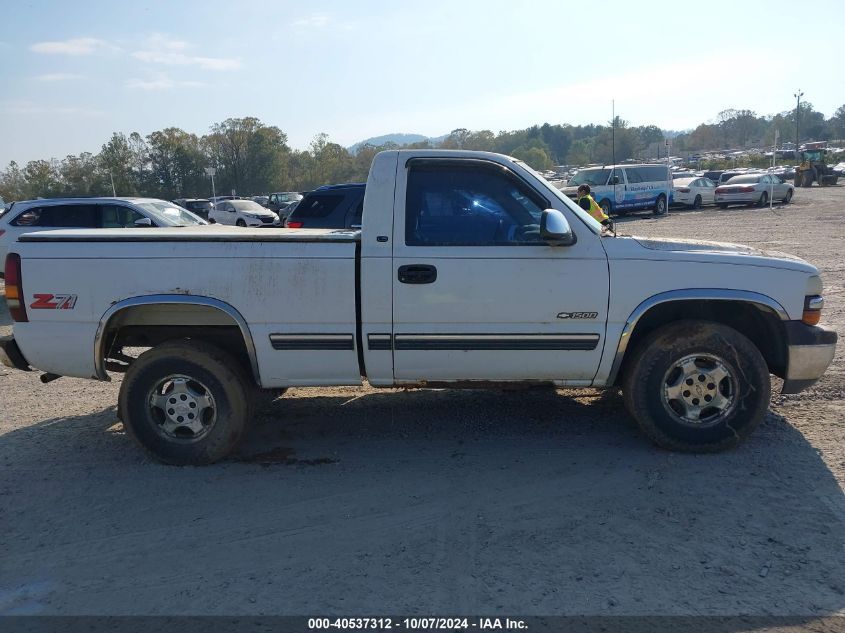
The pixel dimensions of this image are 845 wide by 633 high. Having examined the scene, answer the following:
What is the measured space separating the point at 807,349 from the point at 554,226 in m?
1.95

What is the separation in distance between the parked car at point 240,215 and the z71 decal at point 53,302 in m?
24.8

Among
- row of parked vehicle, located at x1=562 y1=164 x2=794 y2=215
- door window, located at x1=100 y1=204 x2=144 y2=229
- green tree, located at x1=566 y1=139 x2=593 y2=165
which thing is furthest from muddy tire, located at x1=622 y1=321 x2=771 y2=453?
green tree, located at x1=566 y1=139 x2=593 y2=165

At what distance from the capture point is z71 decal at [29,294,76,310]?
4906 mm

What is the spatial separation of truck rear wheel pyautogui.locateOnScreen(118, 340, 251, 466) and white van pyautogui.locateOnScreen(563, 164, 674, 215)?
23.3 meters

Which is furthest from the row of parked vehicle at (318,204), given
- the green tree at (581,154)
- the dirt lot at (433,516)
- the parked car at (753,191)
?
the green tree at (581,154)

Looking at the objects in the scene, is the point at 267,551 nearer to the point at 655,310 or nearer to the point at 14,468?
the point at 14,468

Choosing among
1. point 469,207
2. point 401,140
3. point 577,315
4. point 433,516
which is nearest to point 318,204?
point 469,207

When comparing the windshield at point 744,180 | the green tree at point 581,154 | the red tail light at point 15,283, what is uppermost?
the green tree at point 581,154

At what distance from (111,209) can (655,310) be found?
34.7 ft

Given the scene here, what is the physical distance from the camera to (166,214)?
13023mm

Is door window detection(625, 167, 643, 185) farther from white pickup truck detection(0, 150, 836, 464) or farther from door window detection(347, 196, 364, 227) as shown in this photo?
white pickup truck detection(0, 150, 836, 464)

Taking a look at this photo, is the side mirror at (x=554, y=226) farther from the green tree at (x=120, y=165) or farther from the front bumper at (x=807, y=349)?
the green tree at (x=120, y=165)

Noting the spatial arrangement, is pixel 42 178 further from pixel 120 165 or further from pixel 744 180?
pixel 744 180

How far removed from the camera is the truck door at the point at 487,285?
4730mm
